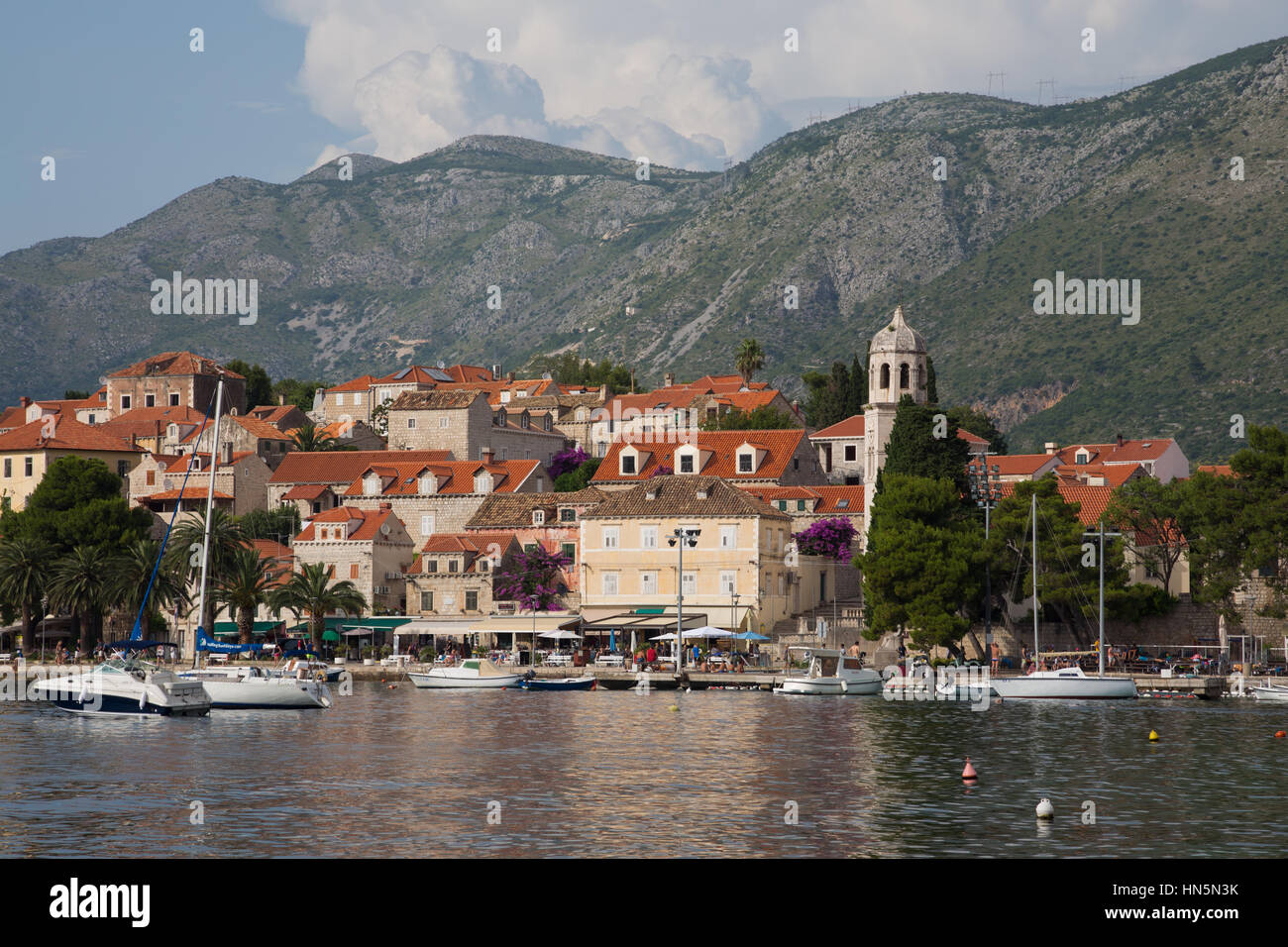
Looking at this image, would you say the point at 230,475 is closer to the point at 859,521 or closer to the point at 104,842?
the point at 859,521

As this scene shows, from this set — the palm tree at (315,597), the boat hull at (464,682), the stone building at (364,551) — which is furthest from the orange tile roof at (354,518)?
the boat hull at (464,682)

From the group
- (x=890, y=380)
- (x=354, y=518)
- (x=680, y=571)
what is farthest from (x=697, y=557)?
(x=354, y=518)

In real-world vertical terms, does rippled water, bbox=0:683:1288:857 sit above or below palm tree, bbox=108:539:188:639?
below

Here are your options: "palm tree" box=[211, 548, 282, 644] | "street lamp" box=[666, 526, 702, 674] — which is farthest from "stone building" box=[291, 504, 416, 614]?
"street lamp" box=[666, 526, 702, 674]

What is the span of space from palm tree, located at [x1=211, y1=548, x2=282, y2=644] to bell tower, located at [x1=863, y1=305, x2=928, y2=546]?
39318mm

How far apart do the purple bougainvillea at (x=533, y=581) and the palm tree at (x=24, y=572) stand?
90.8 ft

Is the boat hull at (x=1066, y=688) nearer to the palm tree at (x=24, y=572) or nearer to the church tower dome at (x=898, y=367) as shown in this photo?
the church tower dome at (x=898, y=367)

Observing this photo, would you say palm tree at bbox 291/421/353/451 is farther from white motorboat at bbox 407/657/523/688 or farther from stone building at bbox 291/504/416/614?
white motorboat at bbox 407/657/523/688

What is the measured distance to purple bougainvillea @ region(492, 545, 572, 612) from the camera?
320 ft

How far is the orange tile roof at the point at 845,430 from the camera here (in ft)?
403

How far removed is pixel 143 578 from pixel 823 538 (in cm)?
4150

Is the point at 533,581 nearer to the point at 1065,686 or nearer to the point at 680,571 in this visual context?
the point at 680,571

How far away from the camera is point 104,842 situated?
3083 centimetres
